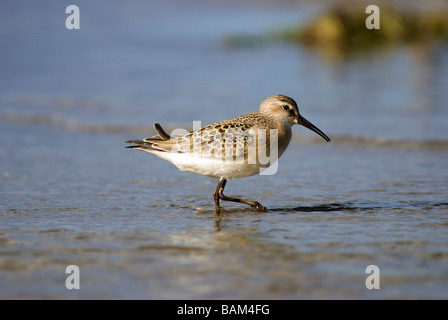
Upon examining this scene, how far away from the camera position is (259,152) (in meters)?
8.55

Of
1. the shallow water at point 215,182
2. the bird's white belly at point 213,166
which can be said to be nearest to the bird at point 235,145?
the bird's white belly at point 213,166

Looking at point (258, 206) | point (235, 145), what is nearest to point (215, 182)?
point (258, 206)

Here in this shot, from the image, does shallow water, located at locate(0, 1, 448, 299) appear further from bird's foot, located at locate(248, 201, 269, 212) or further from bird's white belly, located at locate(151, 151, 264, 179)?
bird's white belly, located at locate(151, 151, 264, 179)

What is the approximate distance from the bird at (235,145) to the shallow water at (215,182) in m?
0.52

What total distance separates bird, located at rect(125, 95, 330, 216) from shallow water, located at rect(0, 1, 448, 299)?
0.52 meters

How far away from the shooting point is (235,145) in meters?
8.55

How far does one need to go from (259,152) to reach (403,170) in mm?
3208

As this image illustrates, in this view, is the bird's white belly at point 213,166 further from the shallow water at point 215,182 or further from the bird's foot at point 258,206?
the shallow water at point 215,182

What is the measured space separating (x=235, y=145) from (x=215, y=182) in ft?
7.15

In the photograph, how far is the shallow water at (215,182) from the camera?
6.45m

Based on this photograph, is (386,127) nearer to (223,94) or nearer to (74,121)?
(223,94)

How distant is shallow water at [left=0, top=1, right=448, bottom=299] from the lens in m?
6.45
